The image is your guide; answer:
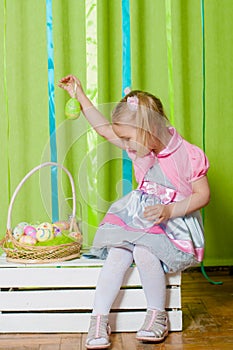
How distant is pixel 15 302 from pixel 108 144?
0.47m

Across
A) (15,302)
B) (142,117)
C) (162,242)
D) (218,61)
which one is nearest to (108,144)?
(142,117)

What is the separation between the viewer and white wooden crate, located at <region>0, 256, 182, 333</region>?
5.49 feet

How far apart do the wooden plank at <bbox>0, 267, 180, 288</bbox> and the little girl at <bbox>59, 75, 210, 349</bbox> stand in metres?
0.04

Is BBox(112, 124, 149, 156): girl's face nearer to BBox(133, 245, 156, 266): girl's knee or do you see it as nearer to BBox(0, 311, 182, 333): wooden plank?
BBox(133, 245, 156, 266): girl's knee

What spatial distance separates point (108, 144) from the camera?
177cm

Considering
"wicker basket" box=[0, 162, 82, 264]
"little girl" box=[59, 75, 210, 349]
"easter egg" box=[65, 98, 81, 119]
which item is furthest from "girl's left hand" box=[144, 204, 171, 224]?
"easter egg" box=[65, 98, 81, 119]

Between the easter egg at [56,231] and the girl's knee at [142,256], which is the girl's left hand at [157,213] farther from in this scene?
the easter egg at [56,231]

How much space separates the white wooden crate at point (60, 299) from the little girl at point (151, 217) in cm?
4

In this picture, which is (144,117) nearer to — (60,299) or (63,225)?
(63,225)

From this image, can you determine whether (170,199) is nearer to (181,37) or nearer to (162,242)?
(162,242)

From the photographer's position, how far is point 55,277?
168cm

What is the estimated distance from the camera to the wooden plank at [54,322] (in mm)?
1682

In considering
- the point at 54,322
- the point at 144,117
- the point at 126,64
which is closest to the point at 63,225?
the point at 54,322

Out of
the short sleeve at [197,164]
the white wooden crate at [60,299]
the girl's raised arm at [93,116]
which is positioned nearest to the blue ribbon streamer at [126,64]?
the girl's raised arm at [93,116]
